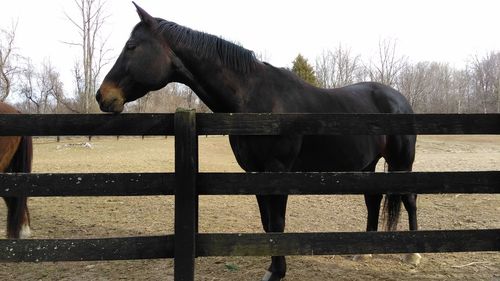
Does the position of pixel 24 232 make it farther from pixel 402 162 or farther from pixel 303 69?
pixel 303 69

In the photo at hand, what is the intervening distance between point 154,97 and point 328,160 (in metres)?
50.2

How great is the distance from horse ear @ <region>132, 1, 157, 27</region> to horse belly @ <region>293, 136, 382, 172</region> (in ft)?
5.27

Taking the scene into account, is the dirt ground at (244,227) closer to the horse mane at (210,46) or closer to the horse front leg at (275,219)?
the horse front leg at (275,219)

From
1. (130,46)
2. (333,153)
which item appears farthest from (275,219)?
(130,46)

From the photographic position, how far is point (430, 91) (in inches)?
2813

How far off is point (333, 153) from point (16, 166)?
4019mm

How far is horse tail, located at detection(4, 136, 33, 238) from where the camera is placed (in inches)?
172

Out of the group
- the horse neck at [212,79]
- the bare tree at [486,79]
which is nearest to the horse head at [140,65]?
the horse neck at [212,79]

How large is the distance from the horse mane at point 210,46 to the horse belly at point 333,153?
0.87 meters

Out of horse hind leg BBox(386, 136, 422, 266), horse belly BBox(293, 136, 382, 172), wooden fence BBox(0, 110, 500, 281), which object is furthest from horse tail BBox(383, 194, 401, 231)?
wooden fence BBox(0, 110, 500, 281)

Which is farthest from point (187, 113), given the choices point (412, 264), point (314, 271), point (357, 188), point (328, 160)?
point (412, 264)

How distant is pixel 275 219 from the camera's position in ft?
10.4

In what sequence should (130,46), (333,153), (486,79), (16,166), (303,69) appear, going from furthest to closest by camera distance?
1. (486,79)
2. (303,69)
3. (16,166)
4. (333,153)
5. (130,46)

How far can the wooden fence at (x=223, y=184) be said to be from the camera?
237 cm
